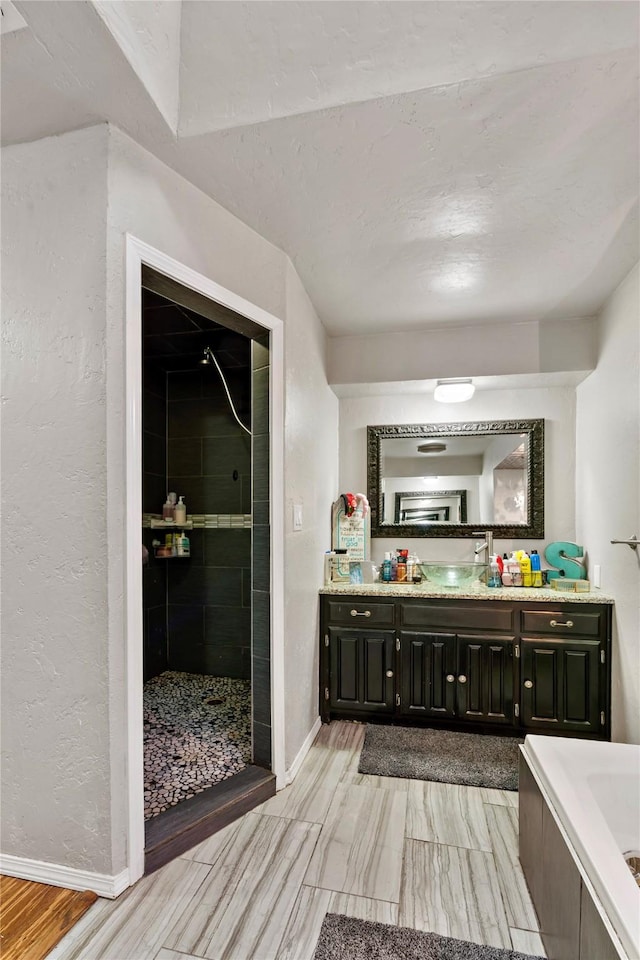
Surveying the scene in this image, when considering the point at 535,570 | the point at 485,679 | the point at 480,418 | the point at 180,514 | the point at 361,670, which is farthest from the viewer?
the point at 180,514

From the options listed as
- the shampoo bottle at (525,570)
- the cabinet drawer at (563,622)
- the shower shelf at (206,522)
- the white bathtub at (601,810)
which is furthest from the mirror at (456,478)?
the white bathtub at (601,810)

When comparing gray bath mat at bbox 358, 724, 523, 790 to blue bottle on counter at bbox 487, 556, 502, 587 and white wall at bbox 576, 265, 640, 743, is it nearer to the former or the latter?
white wall at bbox 576, 265, 640, 743

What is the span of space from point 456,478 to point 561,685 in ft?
4.69

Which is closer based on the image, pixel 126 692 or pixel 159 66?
pixel 159 66

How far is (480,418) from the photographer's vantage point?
3422 mm

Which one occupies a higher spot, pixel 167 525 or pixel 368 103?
pixel 368 103

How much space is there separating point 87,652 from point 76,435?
71cm

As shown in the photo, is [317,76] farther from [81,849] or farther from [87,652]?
[81,849]

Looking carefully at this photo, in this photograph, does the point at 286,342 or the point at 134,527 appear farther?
the point at 286,342

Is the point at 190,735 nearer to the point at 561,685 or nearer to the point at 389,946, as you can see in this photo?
the point at 389,946

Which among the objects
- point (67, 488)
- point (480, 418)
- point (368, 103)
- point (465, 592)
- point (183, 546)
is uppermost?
point (368, 103)

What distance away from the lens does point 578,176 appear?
5.68 ft

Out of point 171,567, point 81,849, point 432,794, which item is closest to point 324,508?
point 171,567

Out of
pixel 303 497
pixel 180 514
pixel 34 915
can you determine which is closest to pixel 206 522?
pixel 180 514
